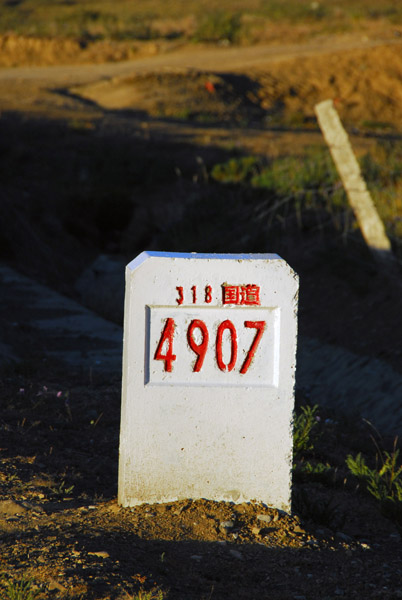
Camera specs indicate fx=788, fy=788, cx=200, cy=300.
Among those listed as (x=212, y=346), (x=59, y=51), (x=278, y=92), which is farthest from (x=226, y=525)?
(x=59, y=51)

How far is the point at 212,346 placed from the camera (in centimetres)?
380

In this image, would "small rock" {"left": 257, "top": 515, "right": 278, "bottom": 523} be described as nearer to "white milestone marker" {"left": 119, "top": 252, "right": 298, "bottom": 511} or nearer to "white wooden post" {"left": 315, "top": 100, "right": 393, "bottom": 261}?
"white milestone marker" {"left": 119, "top": 252, "right": 298, "bottom": 511}

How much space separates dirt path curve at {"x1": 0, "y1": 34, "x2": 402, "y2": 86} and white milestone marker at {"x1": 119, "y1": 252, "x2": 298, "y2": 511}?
2129cm

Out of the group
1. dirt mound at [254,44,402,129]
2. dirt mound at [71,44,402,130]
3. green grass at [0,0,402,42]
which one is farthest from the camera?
green grass at [0,0,402,42]

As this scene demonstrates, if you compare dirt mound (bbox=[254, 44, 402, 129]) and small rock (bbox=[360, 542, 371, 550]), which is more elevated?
dirt mound (bbox=[254, 44, 402, 129])

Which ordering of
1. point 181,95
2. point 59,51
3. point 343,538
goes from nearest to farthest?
point 343,538
point 181,95
point 59,51

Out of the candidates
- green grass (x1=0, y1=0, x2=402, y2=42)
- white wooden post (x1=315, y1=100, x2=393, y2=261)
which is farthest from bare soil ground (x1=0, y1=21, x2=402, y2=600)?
green grass (x1=0, y1=0, x2=402, y2=42)

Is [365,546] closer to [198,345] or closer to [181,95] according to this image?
[198,345]

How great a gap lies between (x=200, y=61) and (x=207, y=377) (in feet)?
86.4

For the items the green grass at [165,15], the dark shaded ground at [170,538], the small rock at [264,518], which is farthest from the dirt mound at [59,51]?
the small rock at [264,518]

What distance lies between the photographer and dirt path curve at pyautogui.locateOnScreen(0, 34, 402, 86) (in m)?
25.3

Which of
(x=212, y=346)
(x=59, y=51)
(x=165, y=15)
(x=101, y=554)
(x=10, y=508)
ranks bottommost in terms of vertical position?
(x=10, y=508)

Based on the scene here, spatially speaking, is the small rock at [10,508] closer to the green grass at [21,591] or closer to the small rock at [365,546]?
the green grass at [21,591]

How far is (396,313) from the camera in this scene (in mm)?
8406
